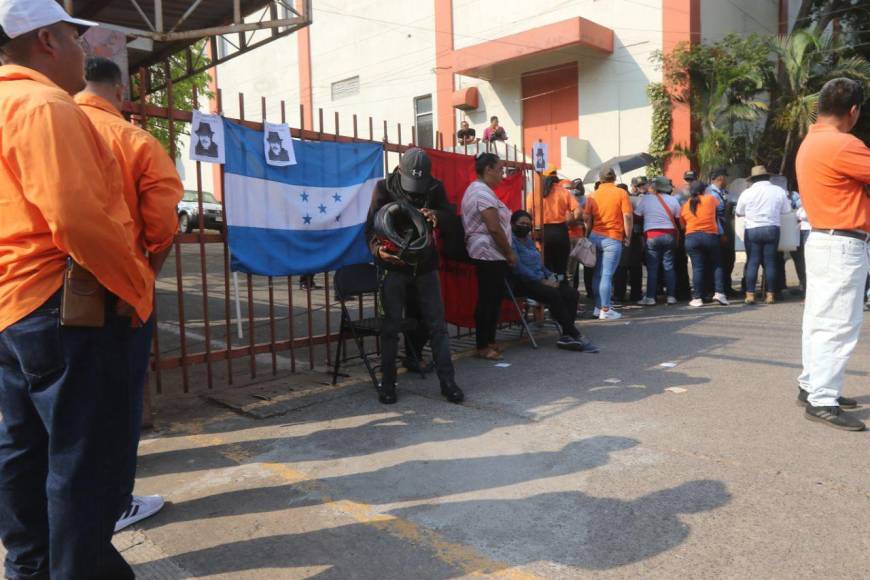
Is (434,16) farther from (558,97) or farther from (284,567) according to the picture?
(284,567)

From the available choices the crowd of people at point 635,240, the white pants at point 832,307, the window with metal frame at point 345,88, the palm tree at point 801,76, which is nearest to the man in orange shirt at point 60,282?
the crowd of people at point 635,240

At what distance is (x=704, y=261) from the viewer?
364 inches

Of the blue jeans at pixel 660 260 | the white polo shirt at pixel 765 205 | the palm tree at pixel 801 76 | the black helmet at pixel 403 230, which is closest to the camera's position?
the black helmet at pixel 403 230

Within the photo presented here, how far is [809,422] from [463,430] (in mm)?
2189

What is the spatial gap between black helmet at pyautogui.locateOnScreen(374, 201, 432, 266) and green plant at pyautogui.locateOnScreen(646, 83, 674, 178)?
12094mm

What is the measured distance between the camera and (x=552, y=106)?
1780 centimetres

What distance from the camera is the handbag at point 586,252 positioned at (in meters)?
8.43

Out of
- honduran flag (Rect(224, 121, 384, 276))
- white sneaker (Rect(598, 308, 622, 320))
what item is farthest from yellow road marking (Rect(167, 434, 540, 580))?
white sneaker (Rect(598, 308, 622, 320))

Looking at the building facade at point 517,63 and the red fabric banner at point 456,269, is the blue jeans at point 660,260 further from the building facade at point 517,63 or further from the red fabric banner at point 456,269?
the building facade at point 517,63

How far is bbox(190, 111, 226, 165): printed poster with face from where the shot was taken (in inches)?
189

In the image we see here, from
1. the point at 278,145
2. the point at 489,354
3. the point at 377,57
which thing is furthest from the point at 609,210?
the point at 377,57

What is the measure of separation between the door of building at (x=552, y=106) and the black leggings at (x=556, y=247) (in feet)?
31.5

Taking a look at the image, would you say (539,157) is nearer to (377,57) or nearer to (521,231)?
(521,231)

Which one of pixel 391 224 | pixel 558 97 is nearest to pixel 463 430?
pixel 391 224
